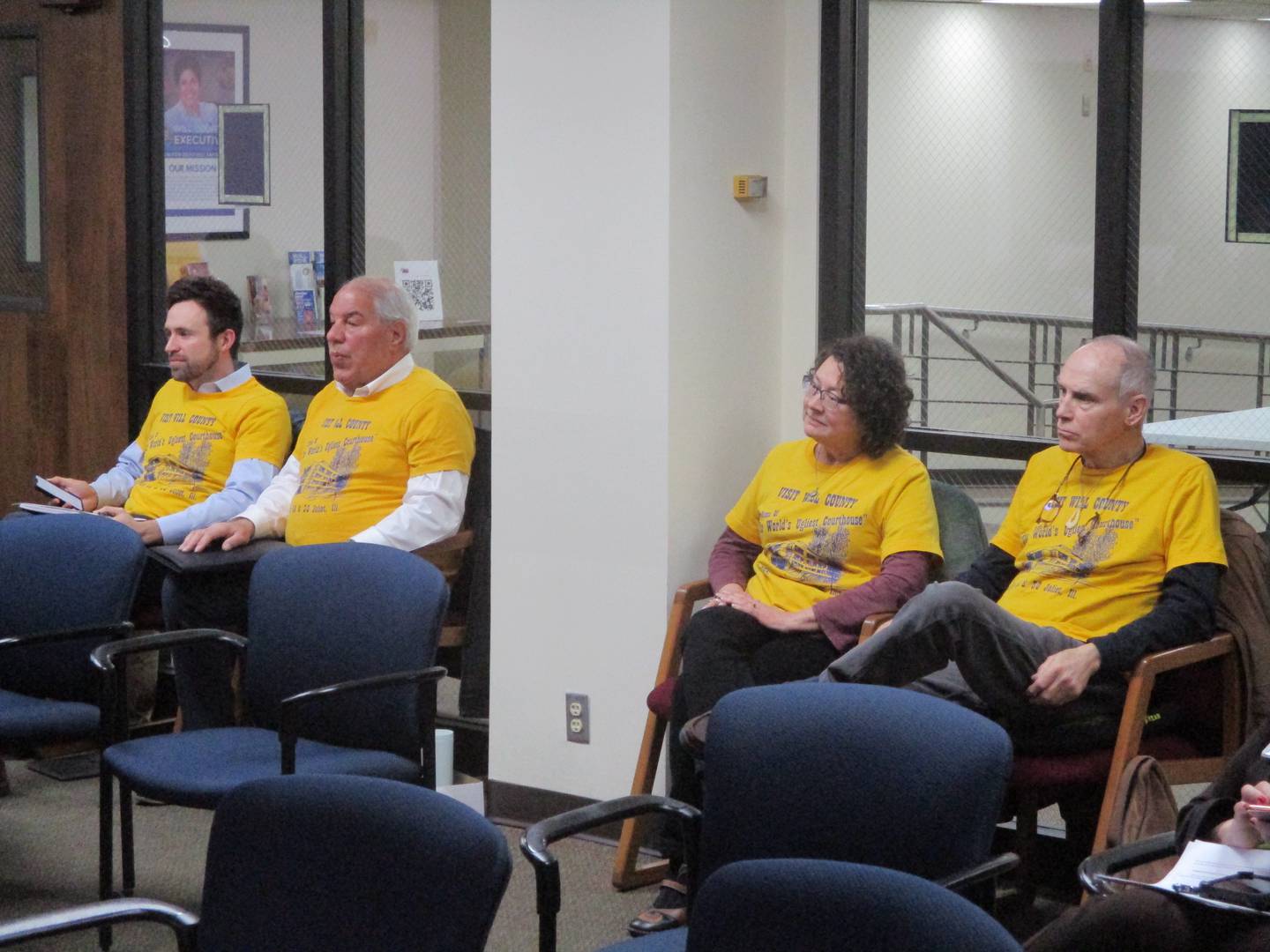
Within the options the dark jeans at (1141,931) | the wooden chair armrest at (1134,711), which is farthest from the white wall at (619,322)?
the dark jeans at (1141,931)

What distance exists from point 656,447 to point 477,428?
0.90 m

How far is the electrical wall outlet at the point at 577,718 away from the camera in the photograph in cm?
427

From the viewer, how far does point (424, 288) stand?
5.01 metres

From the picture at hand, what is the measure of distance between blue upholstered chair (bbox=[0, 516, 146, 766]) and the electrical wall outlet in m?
1.11

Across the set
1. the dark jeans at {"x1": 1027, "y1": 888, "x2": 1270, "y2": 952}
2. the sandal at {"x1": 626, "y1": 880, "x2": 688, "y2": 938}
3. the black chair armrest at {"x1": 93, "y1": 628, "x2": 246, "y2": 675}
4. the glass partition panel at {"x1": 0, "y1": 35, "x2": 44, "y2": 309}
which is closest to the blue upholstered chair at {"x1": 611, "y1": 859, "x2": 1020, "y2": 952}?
the dark jeans at {"x1": 1027, "y1": 888, "x2": 1270, "y2": 952}

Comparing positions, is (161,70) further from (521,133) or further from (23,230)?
(521,133)

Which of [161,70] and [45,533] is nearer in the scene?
[45,533]

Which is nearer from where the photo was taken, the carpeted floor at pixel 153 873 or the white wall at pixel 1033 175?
the carpeted floor at pixel 153 873

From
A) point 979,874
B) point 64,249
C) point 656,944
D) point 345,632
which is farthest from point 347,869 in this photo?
point 64,249

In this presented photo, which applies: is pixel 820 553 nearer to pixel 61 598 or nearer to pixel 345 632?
pixel 345 632

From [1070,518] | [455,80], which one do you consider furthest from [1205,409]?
[455,80]

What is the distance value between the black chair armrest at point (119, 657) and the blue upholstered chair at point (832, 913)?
2.05 m

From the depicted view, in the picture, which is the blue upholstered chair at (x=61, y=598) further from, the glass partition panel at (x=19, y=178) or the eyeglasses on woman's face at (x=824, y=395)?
the glass partition panel at (x=19, y=178)

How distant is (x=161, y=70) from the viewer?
572 centimetres
